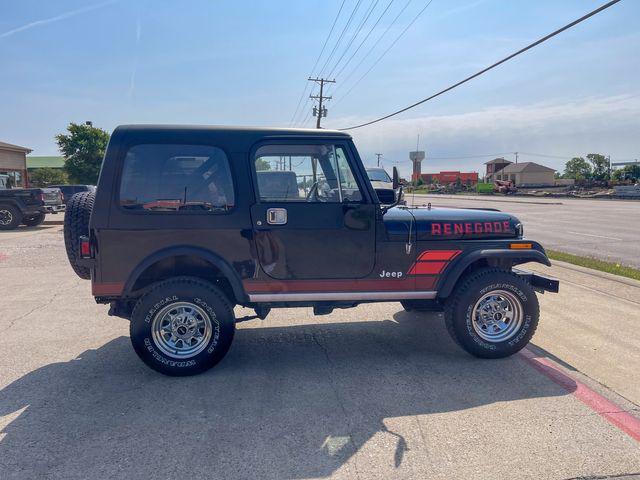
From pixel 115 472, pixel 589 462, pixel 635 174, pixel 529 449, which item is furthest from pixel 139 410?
pixel 635 174

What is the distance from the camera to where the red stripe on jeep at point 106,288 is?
4.18 m

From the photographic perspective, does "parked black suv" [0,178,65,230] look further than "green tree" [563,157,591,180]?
No

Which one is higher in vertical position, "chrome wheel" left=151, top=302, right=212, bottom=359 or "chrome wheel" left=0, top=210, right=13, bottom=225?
"chrome wheel" left=0, top=210, right=13, bottom=225

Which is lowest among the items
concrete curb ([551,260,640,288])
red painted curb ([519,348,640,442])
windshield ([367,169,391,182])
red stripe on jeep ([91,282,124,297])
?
red painted curb ([519,348,640,442])

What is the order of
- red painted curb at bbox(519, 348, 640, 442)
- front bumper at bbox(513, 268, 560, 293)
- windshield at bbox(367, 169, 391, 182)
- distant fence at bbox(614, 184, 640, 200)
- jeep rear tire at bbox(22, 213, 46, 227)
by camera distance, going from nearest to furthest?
A: 1. red painted curb at bbox(519, 348, 640, 442)
2. front bumper at bbox(513, 268, 560, 293)
3. windshield at bbox(367, 169, 391, 182)
4. jeep rear tire at bbox(22, 213, 46, 227)
5. distant fence at bbox(614, 184, 640, 200)

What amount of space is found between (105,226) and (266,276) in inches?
57.0

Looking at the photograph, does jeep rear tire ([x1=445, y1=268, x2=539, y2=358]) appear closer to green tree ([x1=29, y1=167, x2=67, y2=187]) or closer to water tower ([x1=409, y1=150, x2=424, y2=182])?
water tower ([x1=409, y1=150, x2=424, y2=182])

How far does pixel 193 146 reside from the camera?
4293 mm

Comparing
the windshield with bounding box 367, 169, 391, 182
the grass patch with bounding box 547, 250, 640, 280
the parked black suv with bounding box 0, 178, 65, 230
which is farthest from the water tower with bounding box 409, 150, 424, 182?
the parked black suv with bounding box 0, 178, 65, 230

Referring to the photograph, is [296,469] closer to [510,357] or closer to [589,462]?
[589,462]

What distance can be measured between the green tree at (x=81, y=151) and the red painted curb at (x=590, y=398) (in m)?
39.5

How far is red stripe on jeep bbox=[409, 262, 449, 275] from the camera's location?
4.56 meters

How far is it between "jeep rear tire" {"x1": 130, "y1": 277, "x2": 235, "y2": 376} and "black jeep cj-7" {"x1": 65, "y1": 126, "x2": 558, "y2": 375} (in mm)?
10

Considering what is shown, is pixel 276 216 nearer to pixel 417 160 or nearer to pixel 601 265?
pixel 417 160
